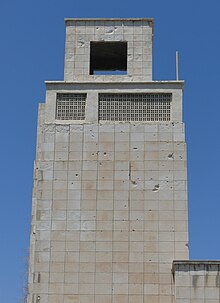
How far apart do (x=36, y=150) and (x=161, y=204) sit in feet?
15.7

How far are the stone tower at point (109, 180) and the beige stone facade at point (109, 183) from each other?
3cm

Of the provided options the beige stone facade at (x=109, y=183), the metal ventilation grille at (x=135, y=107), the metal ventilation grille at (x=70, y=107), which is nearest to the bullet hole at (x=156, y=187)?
the beige stone facade at (x=109, y=183)

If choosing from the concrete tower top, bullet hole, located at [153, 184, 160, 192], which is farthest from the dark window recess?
bullet hole, located at [153, 184, 160, 192]

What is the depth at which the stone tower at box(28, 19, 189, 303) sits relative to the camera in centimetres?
2027

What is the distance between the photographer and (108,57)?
24.4 metres

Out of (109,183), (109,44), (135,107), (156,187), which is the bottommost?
Answer: (156,187)

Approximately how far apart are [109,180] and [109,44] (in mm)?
5052

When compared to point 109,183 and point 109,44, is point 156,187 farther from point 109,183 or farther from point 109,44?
point 109,44

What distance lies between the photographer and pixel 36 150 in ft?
74.8

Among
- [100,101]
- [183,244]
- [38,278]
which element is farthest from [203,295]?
[100,101]

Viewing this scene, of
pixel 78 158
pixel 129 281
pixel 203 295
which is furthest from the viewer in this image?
pixel 78 158

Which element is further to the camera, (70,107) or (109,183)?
(70,107)

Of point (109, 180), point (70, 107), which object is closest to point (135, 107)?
point (70, 107)

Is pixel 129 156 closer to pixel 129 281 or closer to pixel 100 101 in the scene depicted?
pixel 100 101
